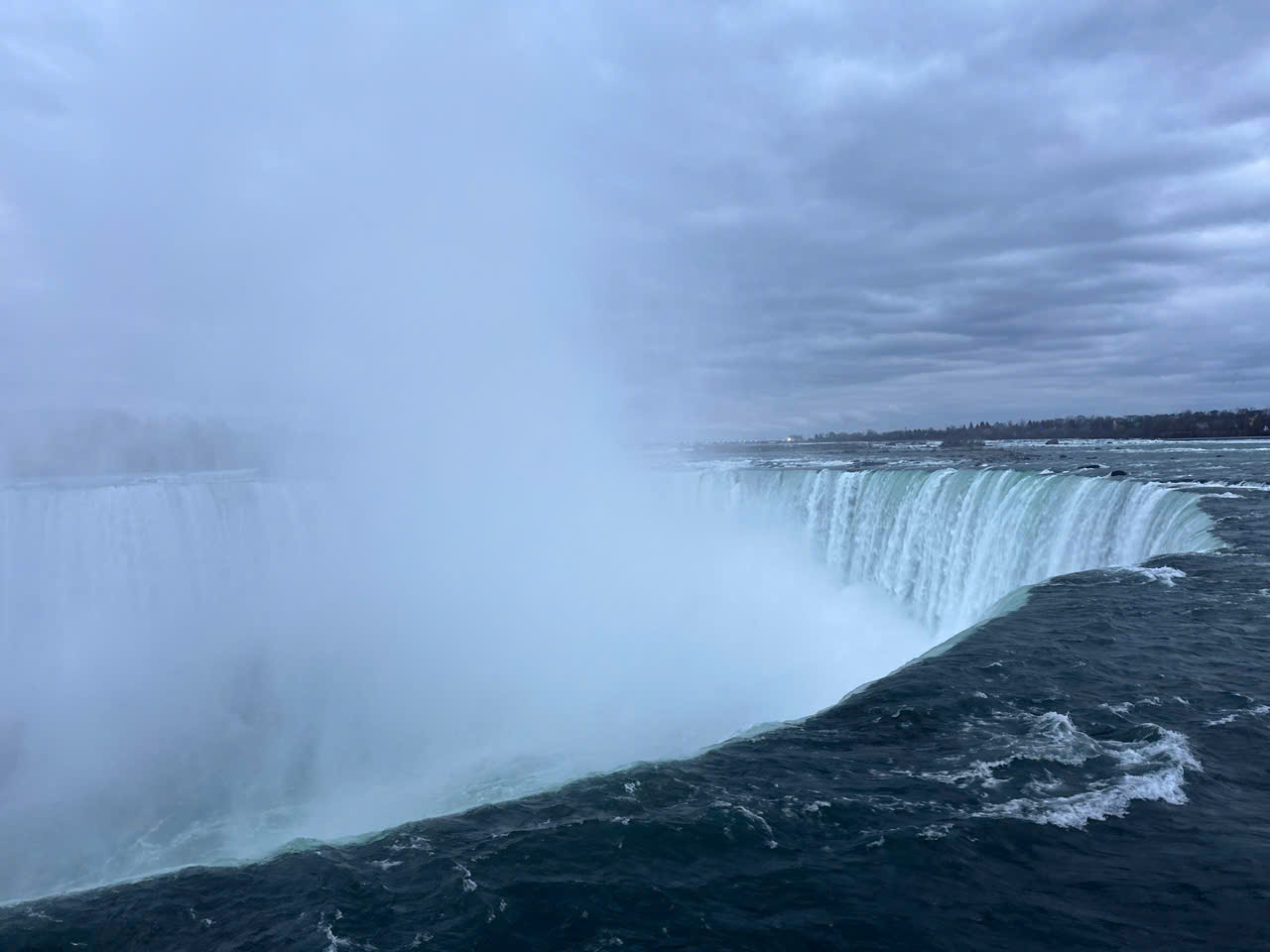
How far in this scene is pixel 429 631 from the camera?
24109mm

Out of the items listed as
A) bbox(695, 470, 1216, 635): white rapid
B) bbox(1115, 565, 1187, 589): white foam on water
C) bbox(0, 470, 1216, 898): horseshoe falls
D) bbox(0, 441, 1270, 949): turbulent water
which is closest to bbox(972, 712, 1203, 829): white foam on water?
bbox(0, 441, 1270, 949): turbulent water

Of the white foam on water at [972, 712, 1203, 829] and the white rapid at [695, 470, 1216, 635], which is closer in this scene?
the white foam on water at [972, 712, 1203, 829]

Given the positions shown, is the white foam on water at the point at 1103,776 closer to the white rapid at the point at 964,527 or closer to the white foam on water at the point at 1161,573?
the white foam on water at the point at 1161,573

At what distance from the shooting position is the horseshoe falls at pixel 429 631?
49.7 feet

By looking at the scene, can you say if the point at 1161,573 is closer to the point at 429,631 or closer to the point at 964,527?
the point at 964,527

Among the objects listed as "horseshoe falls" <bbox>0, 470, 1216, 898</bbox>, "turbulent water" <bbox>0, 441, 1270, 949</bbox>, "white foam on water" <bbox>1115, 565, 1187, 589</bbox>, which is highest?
"white foam on water" <bbox>1115, 565, 1187, 589</bbox>

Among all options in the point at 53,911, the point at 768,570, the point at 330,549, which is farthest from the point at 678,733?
the point at 330,549

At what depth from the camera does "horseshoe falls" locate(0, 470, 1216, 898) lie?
1516cm

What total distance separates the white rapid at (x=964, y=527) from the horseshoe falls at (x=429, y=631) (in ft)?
0.28

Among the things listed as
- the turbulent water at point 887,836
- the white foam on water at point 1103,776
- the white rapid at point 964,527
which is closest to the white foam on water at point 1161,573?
the turbulent water at point 887,836

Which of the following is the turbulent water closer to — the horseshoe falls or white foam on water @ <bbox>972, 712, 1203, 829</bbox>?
white foam on water @ <bbox>972, 712, 1203, 829</bbox>

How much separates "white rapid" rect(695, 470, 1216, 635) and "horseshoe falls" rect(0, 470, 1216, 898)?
84 mm

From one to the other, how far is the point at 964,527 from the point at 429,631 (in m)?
16.7

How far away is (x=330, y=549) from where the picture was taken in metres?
28.4
